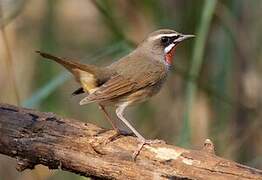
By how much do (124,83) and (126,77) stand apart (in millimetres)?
60

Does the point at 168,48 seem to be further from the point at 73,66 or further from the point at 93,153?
the point at 93,153

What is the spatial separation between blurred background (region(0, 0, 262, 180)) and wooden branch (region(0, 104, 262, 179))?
4.73 feet


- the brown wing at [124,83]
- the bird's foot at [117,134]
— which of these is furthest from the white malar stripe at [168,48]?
the bird's foot at [117,134]

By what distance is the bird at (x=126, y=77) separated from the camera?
450cm

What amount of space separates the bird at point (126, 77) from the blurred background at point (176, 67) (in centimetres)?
48

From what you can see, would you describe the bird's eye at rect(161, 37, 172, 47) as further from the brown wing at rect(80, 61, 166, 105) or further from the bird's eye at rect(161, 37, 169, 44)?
the brown wing at rect(80, 61, 166, 105)

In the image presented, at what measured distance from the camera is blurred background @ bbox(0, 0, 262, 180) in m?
6.02

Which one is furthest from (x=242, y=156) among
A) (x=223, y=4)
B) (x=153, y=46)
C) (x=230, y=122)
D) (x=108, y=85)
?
(x=108, y=85)

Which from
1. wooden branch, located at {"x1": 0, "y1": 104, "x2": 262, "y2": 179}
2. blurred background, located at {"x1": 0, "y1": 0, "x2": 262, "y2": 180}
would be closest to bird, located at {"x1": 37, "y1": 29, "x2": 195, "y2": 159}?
wooden branch, located at {"x1": 0, "y1": 104, "x2": 262, "y2": 179}

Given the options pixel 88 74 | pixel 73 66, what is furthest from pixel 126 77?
pixel 73 66

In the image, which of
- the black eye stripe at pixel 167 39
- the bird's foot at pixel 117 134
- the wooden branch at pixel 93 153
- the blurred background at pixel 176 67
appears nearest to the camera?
the wooden branch at pixel 93 153

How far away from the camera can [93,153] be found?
393cm

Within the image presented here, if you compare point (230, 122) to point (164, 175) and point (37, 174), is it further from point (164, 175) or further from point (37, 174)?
point (164, 175)

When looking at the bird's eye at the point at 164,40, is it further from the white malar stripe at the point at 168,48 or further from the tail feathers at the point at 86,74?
the tail feathers at the point at 86,74
